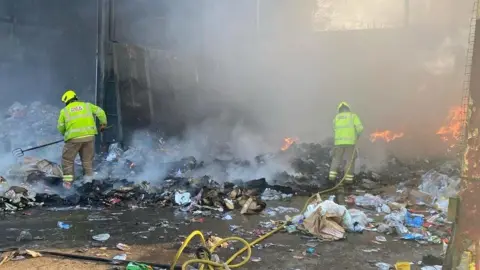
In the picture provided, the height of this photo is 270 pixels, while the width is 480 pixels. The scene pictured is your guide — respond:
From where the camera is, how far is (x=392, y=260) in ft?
14.4

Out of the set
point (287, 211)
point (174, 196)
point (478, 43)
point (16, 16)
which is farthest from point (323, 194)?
point (16, 16)

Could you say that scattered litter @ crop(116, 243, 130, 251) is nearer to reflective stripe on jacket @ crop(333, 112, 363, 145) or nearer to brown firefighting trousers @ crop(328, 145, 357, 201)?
brown firefighting trousers @ crop(328, 145, 357, 201)

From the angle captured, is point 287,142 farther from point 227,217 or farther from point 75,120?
point 227,217

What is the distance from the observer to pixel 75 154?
744 cm

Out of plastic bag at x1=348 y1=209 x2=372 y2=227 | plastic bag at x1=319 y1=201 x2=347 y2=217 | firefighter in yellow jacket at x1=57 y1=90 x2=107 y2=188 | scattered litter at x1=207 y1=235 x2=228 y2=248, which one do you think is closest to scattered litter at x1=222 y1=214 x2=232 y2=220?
scattered litter at x1=207 y1=235 x2=228 y2=248

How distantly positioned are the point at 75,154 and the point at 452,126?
906cm

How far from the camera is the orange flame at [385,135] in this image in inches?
477

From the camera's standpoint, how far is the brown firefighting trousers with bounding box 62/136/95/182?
7347 mm

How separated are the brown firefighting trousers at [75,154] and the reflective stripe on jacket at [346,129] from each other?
4.10 m

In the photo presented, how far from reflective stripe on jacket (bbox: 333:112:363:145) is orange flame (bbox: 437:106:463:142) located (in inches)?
171

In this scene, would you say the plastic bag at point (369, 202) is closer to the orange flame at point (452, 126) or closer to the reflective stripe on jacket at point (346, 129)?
the reflective stripe on jacket at point (346, 129)

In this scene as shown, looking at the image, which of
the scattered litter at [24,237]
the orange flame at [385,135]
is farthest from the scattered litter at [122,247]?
the orange flame at [385,135]

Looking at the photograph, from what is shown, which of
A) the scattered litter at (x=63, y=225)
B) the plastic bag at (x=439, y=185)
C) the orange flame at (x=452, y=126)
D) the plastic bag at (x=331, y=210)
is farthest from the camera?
the orange flame at (x=452, y=126)

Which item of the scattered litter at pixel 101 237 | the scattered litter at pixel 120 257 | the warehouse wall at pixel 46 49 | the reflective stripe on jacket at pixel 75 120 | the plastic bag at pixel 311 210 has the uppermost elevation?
the warehouse wall at pixel 46 49
